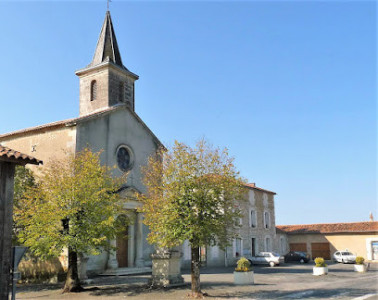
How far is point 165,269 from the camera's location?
15.7 metres

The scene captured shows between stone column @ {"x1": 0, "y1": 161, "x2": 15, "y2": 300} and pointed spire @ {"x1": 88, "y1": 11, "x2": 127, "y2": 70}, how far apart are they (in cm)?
1664

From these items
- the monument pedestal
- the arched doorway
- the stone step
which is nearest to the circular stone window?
the arched doorway

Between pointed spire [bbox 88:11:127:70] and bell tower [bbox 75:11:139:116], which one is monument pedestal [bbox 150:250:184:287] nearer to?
bell tower [bbox 75:11:139:116]

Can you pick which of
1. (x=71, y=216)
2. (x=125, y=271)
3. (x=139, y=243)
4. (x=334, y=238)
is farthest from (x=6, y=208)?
(x=334, y=238)

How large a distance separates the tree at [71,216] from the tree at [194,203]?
199cm

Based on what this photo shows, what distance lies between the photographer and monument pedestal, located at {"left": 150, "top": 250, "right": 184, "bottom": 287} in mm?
15562

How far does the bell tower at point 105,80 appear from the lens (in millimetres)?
24594

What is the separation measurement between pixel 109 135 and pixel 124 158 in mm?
1741

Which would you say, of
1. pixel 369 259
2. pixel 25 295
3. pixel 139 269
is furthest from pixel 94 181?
pixel 369 259

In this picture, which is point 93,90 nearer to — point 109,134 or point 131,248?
point 109,134

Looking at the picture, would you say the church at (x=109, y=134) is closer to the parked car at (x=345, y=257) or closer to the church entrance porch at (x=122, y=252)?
the church entrance porch at (x=122, y=252)

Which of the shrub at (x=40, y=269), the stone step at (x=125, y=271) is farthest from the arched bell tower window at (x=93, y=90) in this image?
the stone step at (x=125, y=271)

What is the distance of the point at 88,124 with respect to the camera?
20.7 metres

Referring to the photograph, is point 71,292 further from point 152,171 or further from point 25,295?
point 152,171
